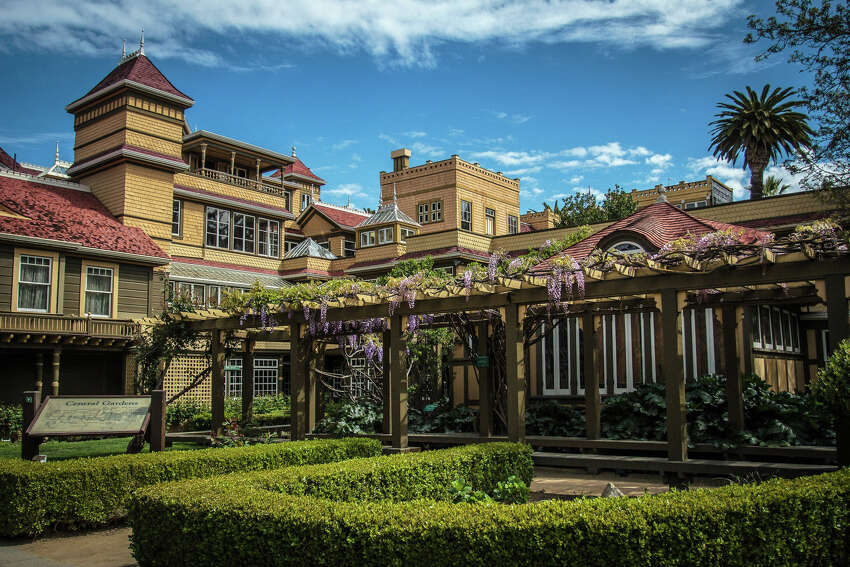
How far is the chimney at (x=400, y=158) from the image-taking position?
159 ft

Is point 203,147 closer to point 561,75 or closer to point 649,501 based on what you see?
point 561,75


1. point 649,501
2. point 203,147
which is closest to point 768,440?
point 649,501

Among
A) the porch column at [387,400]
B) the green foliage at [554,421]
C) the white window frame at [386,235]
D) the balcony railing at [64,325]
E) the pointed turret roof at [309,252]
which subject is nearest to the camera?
the green foliage at [554,421]

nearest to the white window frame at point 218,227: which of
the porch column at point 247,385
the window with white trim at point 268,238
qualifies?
Answer: the window with white trim at point 268,238

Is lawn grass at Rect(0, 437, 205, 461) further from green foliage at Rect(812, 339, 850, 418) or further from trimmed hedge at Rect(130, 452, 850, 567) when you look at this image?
green foliage at Rect(812, 339, 850, 418)

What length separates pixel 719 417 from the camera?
1173cm

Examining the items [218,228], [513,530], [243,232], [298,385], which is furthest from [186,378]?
[513,530]

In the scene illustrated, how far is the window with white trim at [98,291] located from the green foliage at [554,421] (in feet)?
58.8

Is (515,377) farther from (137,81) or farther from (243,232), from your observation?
(243,232)

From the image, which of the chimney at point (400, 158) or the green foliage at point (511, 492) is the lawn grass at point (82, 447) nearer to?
the green foliage at point (511, 492)

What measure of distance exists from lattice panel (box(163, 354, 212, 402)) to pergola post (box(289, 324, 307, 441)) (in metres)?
15.2

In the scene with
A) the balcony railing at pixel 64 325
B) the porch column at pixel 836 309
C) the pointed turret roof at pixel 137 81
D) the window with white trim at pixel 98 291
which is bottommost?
the porch column at pixel 836 309

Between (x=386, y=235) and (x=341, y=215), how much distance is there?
9.42m

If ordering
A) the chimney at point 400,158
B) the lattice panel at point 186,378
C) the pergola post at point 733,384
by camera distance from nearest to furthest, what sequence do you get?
the pergola post at point 733,384 → the lattice panel at point 186,378 → the chimney at point 400,158
